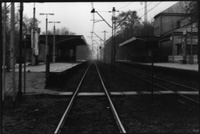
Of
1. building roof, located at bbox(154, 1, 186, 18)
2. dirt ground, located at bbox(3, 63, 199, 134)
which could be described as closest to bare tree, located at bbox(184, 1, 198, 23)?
building roof, located at bbox(154, 1, 186, 18)

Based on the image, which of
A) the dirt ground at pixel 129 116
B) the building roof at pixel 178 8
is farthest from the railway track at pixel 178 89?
the building roof at pixel 178 8

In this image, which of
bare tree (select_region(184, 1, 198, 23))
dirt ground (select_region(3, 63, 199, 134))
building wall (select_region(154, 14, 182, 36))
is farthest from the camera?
building wall (select_region(154, 14, 182, 36))

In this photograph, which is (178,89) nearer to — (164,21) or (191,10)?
(191,10)

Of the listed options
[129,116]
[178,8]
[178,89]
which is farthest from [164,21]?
[129,116]

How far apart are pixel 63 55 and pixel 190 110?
3923 cm

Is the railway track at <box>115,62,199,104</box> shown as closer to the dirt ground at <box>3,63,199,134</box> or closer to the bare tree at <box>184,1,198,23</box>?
the dirt ground at <box>3,63,199,134</box>

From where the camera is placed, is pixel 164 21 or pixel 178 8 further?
pixel 164 21

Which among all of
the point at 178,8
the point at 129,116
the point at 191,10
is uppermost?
the point at 191,10

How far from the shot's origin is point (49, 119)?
632cm

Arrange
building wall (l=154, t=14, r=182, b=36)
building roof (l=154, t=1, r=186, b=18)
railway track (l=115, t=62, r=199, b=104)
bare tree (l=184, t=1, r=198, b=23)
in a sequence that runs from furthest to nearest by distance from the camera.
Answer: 1. building wall (l=154, t=14, r=182, b=36)
2. bare tree (l=184, t=1, r=198, b=23)
3. building roof (l=154, t=1, r=186, b=18)
4. railway track (l=115, t=62, r=199, b=104)

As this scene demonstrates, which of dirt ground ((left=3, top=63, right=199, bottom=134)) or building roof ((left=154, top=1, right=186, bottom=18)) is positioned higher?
building roof ((left=154, top=1, right=186, bottom=18))

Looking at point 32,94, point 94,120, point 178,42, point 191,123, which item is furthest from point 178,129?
point 178,42

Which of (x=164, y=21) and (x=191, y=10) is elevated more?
(x=164, y=21)

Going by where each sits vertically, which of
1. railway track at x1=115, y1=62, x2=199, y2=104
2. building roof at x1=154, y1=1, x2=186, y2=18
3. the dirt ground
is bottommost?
the dirt ground
